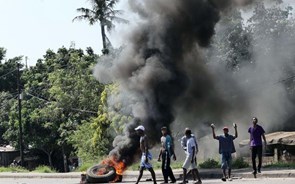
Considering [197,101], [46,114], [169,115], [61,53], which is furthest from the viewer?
[61,53]

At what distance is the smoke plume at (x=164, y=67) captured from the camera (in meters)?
21.2

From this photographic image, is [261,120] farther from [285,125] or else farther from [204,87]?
[204,87]

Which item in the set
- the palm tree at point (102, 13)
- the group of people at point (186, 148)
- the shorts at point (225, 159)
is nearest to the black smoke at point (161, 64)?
the group of people at point (186, 148)

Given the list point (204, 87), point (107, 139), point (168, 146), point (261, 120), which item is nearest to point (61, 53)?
point (107, 139)

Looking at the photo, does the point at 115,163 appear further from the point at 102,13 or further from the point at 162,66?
the point at 102,13

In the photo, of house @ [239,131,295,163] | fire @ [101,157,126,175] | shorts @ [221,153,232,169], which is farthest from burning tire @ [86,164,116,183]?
house @ [239,131,295,163]

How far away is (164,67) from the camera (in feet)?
72.3

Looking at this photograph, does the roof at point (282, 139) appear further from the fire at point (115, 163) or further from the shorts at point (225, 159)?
the shorts at point (225, 159)

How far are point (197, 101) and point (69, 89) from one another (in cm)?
2247

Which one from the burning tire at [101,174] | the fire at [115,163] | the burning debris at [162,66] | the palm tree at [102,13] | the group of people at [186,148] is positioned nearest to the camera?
the group of people at [186,148]

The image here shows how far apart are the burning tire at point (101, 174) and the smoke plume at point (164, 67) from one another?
65cm

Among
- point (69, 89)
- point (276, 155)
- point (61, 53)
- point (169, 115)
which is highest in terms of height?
point (61, 53)

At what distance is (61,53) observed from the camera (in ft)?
179

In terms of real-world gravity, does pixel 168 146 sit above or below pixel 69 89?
below
